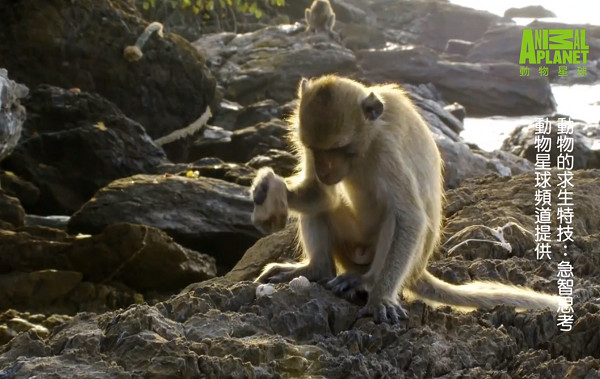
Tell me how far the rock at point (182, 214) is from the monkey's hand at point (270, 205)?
6089 millimetres

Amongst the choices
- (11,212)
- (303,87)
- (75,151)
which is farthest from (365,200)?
(75,151)

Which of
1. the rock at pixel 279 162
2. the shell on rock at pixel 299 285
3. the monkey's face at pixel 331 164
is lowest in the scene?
the rock at pixel 279 162

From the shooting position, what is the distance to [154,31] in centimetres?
1798

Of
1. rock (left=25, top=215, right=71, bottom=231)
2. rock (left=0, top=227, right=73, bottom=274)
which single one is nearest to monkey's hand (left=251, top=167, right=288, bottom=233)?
rock (left=0, top=227, right=73, bottom=274)

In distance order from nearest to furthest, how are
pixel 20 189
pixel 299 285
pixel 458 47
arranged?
1. pixel 299 285
2. pixel 20 189
3. pixel 458 47

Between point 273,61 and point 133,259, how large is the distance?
1766 centimetres

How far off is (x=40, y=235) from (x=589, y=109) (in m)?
20.4

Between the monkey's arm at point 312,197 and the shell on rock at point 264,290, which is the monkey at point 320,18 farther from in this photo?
the shell on rock at point 264,290

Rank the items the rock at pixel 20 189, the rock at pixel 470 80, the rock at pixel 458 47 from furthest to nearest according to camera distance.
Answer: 1. the rock at pixel 458 47
2. the rock at pixel 470 80
3. the rock at pixel 20 189

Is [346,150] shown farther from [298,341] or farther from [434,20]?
[434,20]

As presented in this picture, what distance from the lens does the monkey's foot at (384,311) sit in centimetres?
387

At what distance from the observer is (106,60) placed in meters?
17.3

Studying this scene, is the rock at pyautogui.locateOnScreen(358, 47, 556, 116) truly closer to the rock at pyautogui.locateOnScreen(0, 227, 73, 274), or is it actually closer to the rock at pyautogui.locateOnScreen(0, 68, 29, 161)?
the rock at pyautogui.locateOnScreen(0, 68, 29, 161)

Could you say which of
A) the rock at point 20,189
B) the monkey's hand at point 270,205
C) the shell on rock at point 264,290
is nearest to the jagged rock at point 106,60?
the rock at point 20,189
